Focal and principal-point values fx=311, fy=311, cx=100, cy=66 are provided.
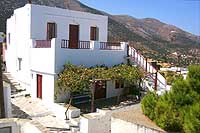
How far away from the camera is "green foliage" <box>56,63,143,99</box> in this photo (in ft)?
59.4

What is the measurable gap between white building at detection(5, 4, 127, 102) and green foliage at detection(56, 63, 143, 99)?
63 cm

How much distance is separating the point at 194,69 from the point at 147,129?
6.99 feet

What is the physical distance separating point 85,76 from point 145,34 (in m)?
29.9

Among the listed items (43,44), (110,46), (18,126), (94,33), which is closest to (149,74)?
(110,46)

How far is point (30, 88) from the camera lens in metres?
21.7

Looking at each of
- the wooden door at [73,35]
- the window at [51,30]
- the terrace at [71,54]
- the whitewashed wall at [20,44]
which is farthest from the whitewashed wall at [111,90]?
the whitewashed wall at [20,44]

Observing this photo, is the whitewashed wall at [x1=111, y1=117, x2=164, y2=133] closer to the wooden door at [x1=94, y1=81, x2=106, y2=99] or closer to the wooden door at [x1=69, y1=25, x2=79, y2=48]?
the wooden door at [x1=94, y1=81, x2=106, y2=99]

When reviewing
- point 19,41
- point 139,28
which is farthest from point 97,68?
point 139,28

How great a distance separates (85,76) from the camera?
1833 centimetres

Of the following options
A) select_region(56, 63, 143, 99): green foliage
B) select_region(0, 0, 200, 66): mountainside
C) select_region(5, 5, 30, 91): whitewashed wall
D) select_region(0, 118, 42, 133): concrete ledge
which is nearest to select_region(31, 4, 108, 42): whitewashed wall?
select_region(5, 5, 30, 91): whitewashed wall

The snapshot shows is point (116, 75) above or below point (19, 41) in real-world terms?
below

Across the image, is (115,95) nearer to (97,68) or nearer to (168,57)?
(97,68)

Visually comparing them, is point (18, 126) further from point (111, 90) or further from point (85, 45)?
point (111, 90)

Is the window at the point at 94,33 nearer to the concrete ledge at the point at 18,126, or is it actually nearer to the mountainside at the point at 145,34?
the mountainside at the point at 145,34
